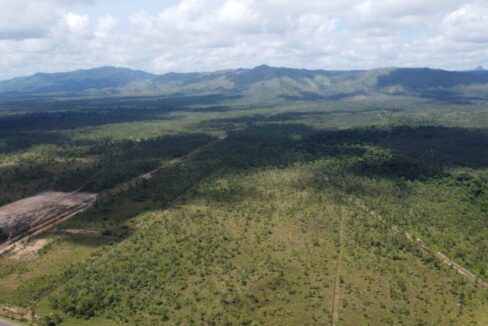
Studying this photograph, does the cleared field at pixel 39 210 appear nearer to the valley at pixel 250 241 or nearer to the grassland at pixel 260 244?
the valley at pixel 250 241

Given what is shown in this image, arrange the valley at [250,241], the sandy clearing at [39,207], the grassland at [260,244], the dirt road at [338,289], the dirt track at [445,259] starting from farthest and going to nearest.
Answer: the sandy clearing at [39,207] → the dirt track at [445,259] → the valley at [250,241] → the grassland at [260,244] → the dirt road at [338,289]

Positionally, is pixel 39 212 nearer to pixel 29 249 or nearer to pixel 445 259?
pixel 29 249

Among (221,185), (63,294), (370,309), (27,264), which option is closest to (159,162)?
(221,185)

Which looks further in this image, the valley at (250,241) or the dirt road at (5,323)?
the valley at (250,241)

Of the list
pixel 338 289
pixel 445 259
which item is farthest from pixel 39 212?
pixel 445 259

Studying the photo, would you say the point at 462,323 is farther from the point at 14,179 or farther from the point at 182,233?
the point at 14,179

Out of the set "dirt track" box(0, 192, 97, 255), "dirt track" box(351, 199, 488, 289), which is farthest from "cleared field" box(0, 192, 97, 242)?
"dirt track" box(351, 199, 488, 289)

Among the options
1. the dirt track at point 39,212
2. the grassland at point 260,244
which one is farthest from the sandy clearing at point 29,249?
the grassland at point 260,244

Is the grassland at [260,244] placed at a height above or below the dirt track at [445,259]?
above
